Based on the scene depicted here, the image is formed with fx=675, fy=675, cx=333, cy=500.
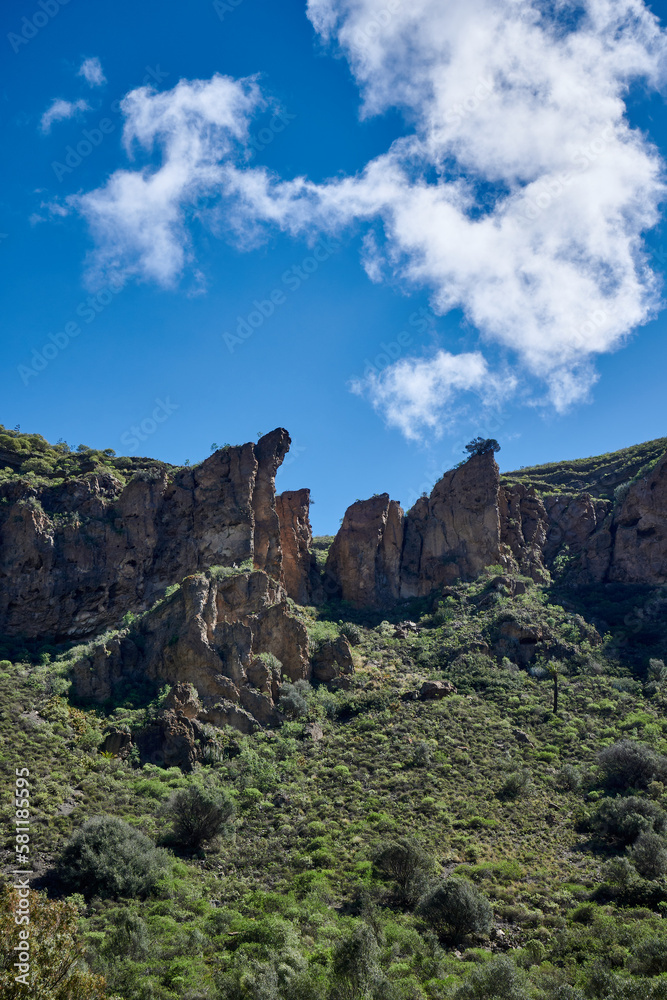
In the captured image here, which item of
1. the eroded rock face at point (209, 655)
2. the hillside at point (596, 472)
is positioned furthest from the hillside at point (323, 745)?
the hillside at point (596, 472)

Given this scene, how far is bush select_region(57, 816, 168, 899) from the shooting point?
26781 mm

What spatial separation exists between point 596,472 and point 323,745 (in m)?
67.7

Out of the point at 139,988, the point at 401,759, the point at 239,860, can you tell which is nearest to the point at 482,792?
the point at 401,759

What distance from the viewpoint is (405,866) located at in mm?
29641

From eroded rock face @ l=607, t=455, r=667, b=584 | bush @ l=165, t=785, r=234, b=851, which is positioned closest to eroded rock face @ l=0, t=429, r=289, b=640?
bush @ l=165, t=785, r=234, b=851

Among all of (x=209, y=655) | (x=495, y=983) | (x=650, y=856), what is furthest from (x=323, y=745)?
(x=495, y=983)

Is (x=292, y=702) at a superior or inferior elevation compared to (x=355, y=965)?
superior

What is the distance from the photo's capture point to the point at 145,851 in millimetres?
29141

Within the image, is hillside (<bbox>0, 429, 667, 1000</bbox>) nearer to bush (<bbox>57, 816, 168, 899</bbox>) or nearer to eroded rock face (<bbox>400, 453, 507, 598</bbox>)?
bush (<bbox>57, 816, 168, 899</bbox>)

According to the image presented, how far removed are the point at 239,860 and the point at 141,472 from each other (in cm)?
3728

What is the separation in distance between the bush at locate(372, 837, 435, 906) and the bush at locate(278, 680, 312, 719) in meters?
14.9

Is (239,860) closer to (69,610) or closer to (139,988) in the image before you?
(139,988)

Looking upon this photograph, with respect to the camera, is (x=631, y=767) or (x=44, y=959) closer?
(x=44, y=959)

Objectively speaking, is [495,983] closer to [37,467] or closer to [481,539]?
[481,539]
